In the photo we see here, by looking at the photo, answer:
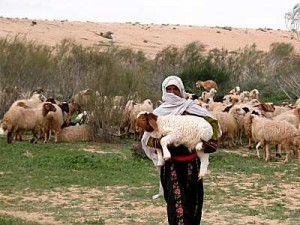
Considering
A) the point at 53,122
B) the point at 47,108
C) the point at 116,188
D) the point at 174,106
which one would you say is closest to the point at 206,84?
the point at 53,122

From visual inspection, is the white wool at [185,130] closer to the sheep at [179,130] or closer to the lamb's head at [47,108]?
the sheep at [179,130]

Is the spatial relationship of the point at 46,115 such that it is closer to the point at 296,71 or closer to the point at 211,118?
the point at 211,118

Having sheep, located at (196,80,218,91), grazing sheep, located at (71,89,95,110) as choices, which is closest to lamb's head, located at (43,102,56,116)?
grazing sheep, located at (71,89,95,110)

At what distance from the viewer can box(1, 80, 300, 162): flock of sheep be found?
52.9ft

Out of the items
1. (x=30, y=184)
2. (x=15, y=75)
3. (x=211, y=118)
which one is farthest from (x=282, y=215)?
(x=15, y=75)

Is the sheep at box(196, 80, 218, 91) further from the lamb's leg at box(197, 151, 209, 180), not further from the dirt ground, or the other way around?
the lamb's leg at box(197, 151, 209, 180)

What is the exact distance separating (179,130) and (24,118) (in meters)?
11.7

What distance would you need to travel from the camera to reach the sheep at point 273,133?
15.8 m

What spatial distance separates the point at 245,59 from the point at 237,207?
90.7 ft

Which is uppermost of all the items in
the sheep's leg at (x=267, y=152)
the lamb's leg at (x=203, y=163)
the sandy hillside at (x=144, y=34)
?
the sandy hillside at (x=144, y=34)

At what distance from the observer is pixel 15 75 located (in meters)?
23.2

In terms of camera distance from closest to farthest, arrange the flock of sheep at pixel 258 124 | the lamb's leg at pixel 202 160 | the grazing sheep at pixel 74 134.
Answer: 1. the lamb's leg at pixel 202 160
2. the flock of sheep at pixel 258 124
3. the grazing sheep at pixel 74 134

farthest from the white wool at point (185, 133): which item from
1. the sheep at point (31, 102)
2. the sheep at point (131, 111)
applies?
the sheep at point (131, 111)

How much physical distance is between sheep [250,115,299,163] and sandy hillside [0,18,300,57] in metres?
38.5
